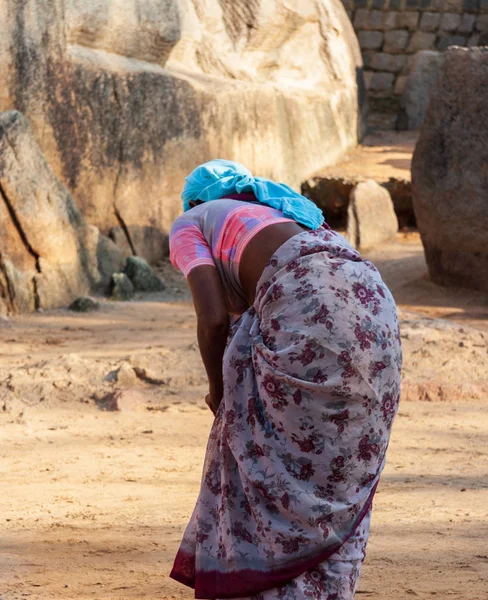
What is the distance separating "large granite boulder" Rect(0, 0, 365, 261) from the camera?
8.02 meters

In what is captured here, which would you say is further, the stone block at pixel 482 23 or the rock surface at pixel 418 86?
the stone block at pixel 482 23

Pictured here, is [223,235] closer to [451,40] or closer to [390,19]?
[390,19]

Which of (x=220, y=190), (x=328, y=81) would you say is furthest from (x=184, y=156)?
(x=220, y=190)

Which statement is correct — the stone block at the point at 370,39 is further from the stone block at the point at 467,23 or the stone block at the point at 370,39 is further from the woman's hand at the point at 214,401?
the woman's hand at the point at 214,401

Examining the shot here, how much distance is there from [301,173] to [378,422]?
9.02m

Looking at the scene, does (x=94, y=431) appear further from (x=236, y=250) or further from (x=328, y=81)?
(x=328, y=81)

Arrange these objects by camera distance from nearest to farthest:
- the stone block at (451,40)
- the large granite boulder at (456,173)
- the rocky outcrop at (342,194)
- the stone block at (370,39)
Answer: the large granite boulder at (456,173) → the rocky outcrop at (342,194) → the stone block at (451,40) → the stone block at (370,39)

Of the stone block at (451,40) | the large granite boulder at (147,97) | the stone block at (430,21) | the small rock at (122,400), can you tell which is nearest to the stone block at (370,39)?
the stone block at (430,21)

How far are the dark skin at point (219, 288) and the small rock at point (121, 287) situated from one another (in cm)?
549

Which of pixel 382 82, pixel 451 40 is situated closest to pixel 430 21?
pixel 451 40

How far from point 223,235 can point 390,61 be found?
14476 mm

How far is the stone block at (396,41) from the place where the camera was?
52.1 feet

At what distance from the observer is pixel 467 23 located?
51.8 feet

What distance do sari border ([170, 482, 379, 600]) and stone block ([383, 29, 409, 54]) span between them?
48.1ft
